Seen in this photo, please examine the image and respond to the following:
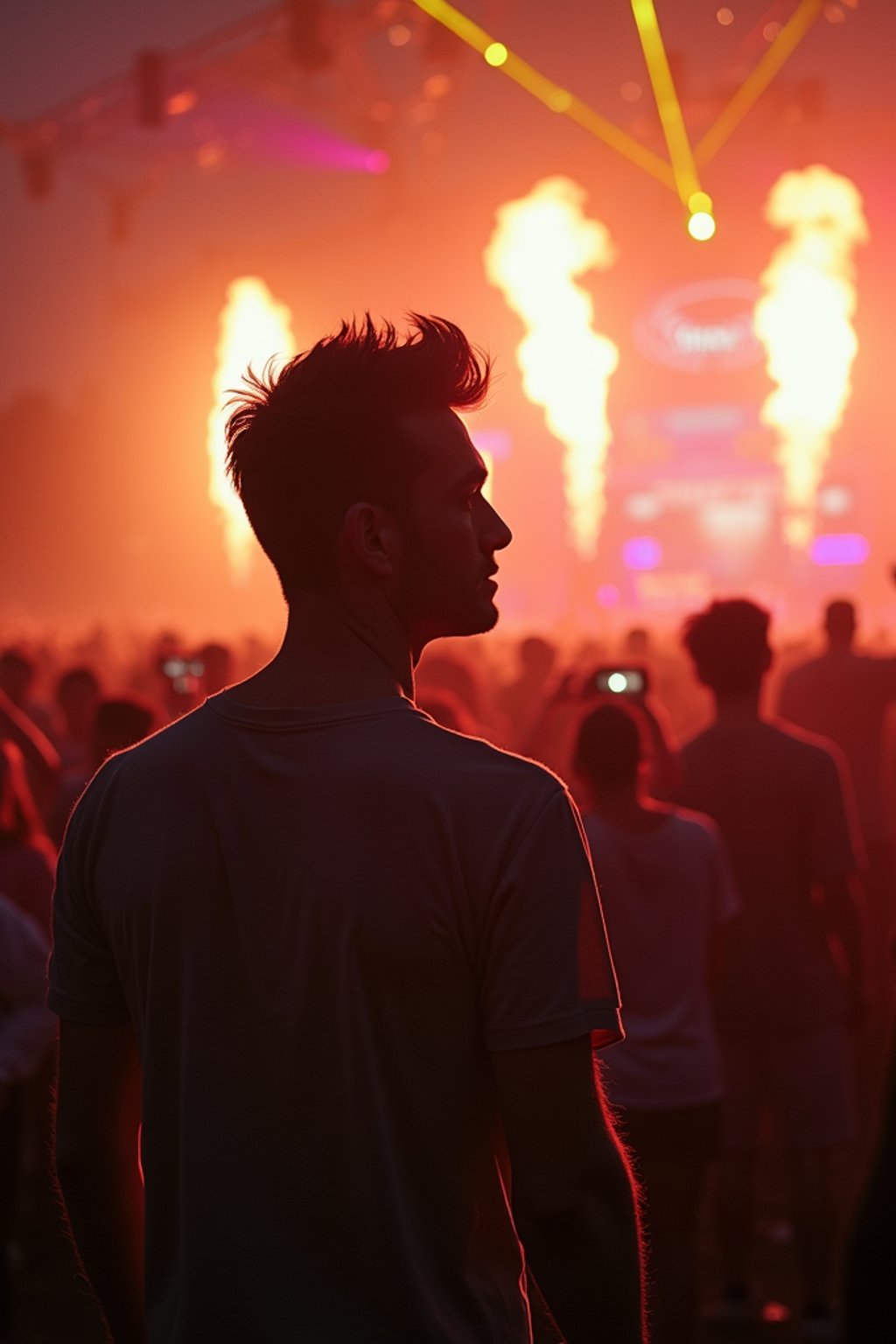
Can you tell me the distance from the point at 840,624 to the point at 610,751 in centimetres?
411

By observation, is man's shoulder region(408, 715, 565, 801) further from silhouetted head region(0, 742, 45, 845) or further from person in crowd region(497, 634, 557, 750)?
person in crowd region(497, 634, 557, 750)

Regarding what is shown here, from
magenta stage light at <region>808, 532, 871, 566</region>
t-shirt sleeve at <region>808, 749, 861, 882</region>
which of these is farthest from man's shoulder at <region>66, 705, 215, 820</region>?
magenta stage light at <region>808, 532, 871, 566</region>

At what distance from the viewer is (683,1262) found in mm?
4344

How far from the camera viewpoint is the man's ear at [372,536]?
198 cm

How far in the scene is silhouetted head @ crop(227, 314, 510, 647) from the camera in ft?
6.54

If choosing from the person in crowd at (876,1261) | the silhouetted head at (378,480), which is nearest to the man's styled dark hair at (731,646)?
the silhouetted head at (378,480)

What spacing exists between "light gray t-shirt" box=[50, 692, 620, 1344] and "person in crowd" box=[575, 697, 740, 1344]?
7.94 ft

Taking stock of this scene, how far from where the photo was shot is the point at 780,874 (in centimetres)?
510

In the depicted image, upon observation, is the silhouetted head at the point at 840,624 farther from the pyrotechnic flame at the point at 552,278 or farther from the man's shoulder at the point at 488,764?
the pyrotechnic flame at the point at 552,278

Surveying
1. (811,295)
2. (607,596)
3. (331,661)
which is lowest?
(331,661)

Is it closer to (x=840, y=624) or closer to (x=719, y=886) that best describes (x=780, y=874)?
(x=719, y=886)

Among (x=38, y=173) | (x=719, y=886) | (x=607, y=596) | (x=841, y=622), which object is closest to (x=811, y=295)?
(x=607, y=596)

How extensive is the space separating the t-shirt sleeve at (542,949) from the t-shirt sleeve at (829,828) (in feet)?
11.1

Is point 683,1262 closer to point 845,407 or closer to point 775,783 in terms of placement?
point 775,783
